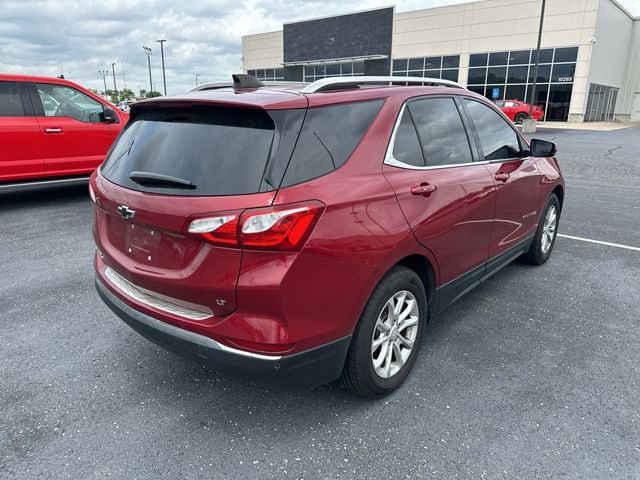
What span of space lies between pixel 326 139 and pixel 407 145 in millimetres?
658

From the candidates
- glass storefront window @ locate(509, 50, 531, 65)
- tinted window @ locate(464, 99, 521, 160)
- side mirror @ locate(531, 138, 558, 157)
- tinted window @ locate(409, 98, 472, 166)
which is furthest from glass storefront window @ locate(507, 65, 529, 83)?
tinted window @ locate(409, 98, 472, 166)

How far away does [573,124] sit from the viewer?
3269cm

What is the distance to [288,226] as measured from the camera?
2094 mm

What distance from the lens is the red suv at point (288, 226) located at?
214cm

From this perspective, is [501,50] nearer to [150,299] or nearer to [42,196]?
[42,196]

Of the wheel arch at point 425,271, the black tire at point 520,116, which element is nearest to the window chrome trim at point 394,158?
the wheel arch at point 425,271

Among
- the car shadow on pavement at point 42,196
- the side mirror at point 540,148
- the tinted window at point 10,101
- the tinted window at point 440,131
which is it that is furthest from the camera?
the car shadow on pavement at point 42,196

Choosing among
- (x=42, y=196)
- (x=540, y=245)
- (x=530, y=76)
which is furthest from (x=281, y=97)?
(x=530, y=76)

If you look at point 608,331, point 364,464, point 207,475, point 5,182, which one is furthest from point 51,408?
point 5,182

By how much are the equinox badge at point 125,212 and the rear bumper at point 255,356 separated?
1.68 ft

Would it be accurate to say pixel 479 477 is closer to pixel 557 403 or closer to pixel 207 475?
pixel 557 403

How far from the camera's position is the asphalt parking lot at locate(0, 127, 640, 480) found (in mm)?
2299

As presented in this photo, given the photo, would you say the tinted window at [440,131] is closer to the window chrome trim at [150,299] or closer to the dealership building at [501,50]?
the window chrome trim at [150,299]

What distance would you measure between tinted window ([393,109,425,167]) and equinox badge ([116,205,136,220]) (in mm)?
1426
